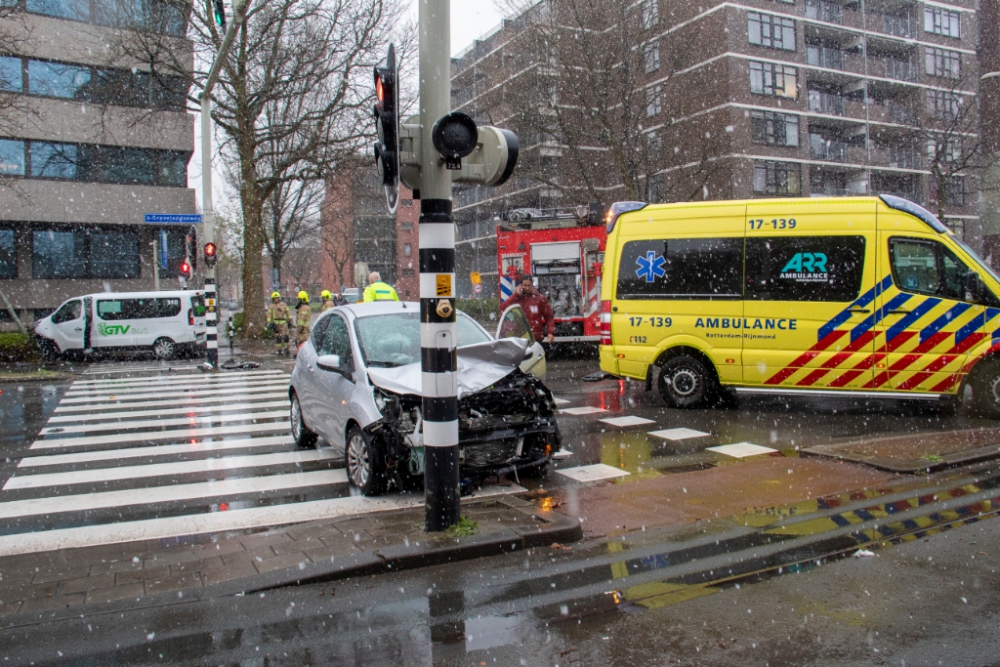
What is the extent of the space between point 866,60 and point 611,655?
50467 millimetres

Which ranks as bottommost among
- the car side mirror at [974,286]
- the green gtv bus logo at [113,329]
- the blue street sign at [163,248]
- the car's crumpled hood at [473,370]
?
the car's crumpled hood at [473,370]

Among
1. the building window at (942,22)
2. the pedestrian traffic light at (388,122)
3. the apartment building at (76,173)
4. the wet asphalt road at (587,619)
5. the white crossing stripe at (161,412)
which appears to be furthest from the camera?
the building window at (942,22)

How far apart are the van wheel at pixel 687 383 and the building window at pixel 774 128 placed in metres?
33.5

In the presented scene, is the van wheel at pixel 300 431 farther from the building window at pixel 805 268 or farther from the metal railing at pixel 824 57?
the metal railing at pixel 824 57

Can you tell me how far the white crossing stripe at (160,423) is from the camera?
1045 cm

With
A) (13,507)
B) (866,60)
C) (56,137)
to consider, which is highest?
(866,60)

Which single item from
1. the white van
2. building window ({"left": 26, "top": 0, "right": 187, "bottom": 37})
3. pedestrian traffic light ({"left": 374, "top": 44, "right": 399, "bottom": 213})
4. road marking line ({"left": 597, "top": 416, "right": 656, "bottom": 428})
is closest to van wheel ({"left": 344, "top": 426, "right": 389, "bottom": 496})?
pedestrian traffic light ({"left": 374, "top": 44, "right": 399, "bottom": 213})

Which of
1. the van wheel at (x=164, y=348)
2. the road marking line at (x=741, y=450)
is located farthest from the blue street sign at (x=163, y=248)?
the road marking line at (x=741, y=450)

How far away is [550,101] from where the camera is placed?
27750mm

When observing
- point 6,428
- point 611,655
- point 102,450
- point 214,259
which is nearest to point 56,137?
point 214,259

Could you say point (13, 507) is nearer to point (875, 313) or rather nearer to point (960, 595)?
point (960, 595)

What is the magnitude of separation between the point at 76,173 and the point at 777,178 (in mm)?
34598

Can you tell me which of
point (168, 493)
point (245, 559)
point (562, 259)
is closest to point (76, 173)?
point (562, 259)

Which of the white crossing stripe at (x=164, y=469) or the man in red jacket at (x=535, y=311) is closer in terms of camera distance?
the white crossing stripe at (x=164, y=469)
